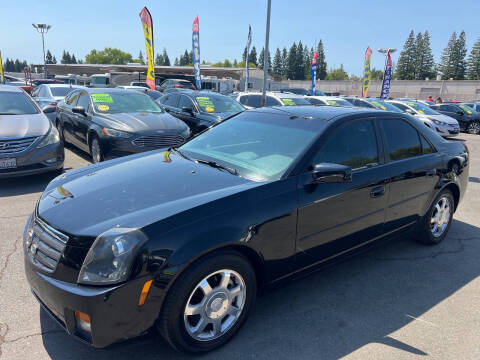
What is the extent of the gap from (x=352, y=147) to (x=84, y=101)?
6789 millimetres

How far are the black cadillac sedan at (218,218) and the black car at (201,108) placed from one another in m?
5.27

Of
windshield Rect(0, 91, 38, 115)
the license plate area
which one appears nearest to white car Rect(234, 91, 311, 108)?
windshield Rect(0, 91, 38, 115)

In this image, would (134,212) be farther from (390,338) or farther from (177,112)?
(177,112)

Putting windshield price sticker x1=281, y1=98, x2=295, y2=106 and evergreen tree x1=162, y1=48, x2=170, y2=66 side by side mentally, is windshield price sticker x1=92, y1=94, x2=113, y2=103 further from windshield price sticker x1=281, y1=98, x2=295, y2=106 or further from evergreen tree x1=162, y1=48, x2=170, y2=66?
evergreen tree x1=162, y1=48, x2=170, y2=66

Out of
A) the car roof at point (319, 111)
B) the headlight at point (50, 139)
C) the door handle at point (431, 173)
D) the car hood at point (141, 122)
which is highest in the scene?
the car roof at point (319, 111)

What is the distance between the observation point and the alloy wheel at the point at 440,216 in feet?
14.1

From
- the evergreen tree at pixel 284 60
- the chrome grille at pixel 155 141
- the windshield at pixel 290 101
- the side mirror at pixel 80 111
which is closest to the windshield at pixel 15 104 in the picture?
the side mirror at pixel 80 111

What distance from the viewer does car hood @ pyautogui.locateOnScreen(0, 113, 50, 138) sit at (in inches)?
225

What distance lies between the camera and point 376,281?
351 centimetres

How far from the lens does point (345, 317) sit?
2.92 meters

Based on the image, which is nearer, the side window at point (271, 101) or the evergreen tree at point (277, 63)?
the side window at point (271, 101)

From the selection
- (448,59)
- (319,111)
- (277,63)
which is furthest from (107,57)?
(319,111)

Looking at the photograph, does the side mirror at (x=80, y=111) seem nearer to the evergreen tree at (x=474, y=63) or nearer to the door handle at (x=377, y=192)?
the door handle at (x=377, y=192)

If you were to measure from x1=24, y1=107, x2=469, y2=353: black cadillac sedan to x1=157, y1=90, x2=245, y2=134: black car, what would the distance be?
5266 millimetres
